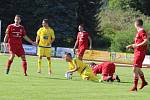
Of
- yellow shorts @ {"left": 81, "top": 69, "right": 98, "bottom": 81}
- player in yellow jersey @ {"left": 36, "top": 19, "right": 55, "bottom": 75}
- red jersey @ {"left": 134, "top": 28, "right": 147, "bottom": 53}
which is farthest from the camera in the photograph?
player in yellow jersey @ {"left": 36, "top": 19, "right": 55, "bottom": 75}

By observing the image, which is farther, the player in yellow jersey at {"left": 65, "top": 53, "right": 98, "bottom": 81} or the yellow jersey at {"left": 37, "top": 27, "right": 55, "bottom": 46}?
the yellow jersey at {"left": 37, "top": 27, "right": 55, "bottom": 46}

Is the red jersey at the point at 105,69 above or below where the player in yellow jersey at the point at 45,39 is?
below

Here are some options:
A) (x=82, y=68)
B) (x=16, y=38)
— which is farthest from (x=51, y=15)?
(x=82, y=68)

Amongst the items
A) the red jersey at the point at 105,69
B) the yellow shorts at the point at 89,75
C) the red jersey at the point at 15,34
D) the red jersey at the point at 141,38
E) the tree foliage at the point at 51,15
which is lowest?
the yellow shorts at the point at 89,75

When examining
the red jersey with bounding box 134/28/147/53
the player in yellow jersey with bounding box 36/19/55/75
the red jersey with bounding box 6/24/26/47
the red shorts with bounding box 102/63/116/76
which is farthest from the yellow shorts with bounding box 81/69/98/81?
the red jersey with bounding box 134/28/147/53

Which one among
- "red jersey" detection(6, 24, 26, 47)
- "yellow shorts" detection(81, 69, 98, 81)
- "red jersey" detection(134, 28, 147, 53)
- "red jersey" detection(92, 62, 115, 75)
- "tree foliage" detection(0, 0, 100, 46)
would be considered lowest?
"yellow shorts" detection(81, 69, 98, 81)

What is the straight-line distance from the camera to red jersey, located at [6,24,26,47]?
2130 cm

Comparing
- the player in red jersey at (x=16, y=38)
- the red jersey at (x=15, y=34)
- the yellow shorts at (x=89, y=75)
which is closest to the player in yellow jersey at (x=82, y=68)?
the yellow shorts at (x=89, y=75)

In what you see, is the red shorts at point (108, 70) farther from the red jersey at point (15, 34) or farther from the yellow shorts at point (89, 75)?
the red jersey at point (15, 34)

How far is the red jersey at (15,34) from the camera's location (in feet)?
69.9

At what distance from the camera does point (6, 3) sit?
230 feet

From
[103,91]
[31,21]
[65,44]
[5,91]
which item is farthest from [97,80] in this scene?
[65,44]

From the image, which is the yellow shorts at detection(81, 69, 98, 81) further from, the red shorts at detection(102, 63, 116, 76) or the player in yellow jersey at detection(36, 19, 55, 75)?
the player in yellow jersey at detection(36, 19, 55, 75)

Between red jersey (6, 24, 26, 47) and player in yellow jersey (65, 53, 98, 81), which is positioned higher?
red jersey (6, 24, 26, 47)
